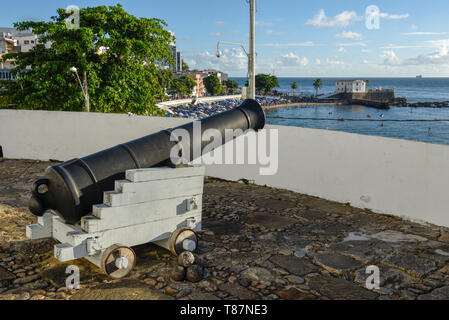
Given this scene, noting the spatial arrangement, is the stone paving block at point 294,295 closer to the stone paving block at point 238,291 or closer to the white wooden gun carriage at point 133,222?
the stone paving block at point 238,291

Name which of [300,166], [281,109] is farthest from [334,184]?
[281,109]

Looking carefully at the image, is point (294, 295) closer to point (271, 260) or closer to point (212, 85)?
point (271, 260)

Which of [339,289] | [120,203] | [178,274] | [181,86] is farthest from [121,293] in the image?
[181,86]

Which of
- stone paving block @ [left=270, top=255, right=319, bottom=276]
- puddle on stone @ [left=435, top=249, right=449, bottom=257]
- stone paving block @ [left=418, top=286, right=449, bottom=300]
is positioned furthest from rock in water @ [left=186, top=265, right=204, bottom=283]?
puddle on stone @ [left=435, top=249, right=449, bottom=257]

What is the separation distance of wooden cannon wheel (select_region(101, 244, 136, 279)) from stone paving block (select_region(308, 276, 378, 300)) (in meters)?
1.74

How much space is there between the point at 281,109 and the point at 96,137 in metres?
131

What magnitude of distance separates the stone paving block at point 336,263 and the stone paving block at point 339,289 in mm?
224

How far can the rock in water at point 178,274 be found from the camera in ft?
12.7

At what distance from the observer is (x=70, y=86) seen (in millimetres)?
19016

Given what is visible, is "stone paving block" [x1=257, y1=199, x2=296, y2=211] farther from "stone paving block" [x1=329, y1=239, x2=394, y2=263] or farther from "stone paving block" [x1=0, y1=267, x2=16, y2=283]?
"stone paving block" [x1=0, y1=267, x2=16, y2=283]

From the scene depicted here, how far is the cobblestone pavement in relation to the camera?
3.69 metres

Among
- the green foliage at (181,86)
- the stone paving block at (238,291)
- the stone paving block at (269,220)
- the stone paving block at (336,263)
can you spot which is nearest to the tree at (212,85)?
the green foliage at (181,86)
